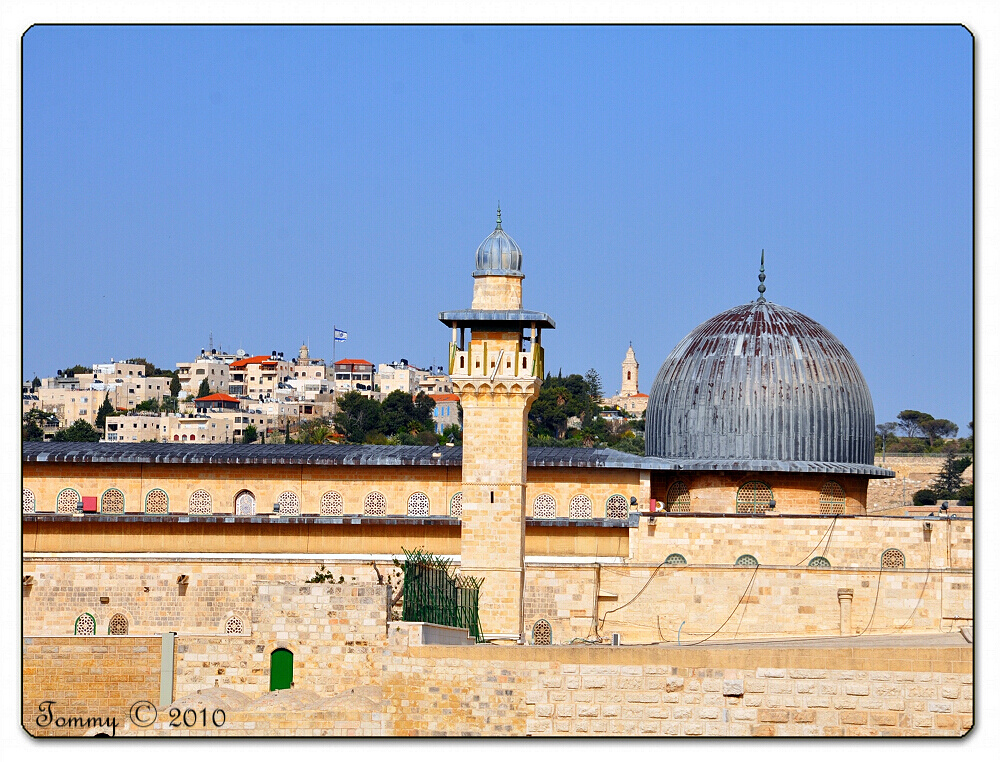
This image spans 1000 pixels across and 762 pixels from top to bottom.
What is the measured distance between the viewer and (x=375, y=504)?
38.3 metres

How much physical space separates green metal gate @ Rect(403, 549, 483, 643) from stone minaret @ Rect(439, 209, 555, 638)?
0.82ft

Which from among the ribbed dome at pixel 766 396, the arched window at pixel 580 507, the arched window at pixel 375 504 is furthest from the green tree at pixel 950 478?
the arched window at pixel 375 504

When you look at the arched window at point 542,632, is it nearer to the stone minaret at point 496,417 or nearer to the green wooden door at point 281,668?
the stone minaret at point 496,417

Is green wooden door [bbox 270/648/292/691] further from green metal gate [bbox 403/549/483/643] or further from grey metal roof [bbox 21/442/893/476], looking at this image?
grey metal roof [bbox 21/442/893/476]

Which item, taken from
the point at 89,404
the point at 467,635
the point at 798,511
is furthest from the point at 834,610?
the point at 89,404

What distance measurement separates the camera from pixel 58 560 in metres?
35.7

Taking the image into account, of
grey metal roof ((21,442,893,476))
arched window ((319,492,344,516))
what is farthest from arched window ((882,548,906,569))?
arched window ((319,492,344,516))

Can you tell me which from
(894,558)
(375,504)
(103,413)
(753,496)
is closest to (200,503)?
(375,504)

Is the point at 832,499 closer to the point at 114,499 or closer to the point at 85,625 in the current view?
the point at 114,499

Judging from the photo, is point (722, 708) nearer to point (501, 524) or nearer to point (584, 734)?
point (584, 734)

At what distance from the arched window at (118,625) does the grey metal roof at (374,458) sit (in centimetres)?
431

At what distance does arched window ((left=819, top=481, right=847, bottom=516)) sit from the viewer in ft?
125

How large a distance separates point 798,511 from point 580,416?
7401 centimetres

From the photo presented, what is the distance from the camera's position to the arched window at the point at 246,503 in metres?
38.5
